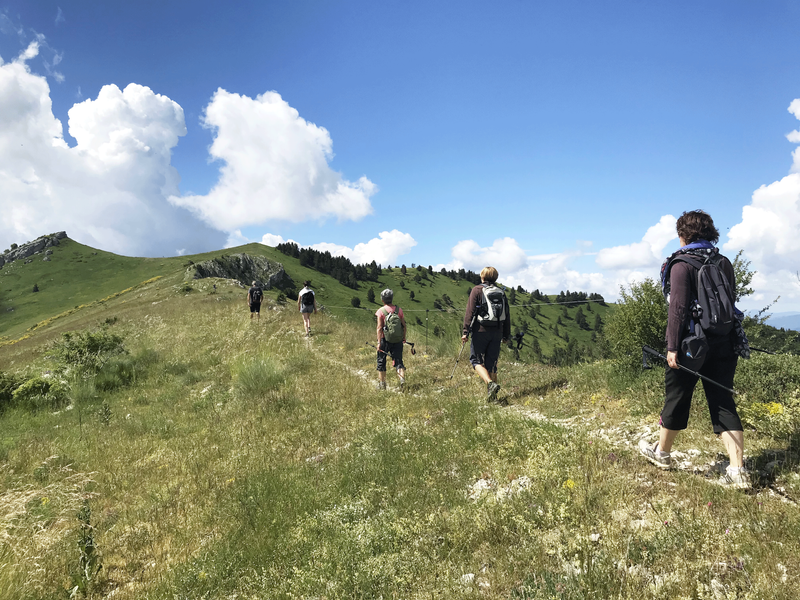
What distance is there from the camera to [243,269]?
92812 millimetres

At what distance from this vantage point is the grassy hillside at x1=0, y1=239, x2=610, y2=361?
10312 cm

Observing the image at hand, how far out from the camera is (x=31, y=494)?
4.70 metres

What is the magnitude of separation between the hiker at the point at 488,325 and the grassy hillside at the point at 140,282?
2656 inches

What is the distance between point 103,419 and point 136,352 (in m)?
6.44

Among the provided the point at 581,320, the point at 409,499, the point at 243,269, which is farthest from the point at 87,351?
the point at 581,320

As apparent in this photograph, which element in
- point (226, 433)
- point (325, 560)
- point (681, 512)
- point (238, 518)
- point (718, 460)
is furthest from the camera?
point (226, 433)

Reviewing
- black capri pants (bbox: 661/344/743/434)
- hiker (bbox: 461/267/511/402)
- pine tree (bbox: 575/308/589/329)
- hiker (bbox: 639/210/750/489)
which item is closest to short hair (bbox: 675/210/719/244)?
hiker (bbox: 639/210/750/489)

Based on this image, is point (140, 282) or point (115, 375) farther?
point (140, 282)

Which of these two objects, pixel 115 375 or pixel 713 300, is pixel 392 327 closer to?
pixel 713 300

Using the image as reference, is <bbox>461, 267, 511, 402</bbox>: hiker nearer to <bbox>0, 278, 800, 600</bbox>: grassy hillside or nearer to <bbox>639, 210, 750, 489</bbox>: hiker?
<bbox>0, 278, 800, 600</bbox>: grassy hillside

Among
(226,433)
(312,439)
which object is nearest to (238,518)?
(312,439)

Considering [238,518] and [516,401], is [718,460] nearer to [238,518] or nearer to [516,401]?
[516,401]

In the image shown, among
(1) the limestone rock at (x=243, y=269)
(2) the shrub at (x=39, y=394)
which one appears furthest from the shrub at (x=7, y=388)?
(1) the limestone rock at (x=243, y=269)

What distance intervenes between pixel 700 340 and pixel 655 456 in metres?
1.46
